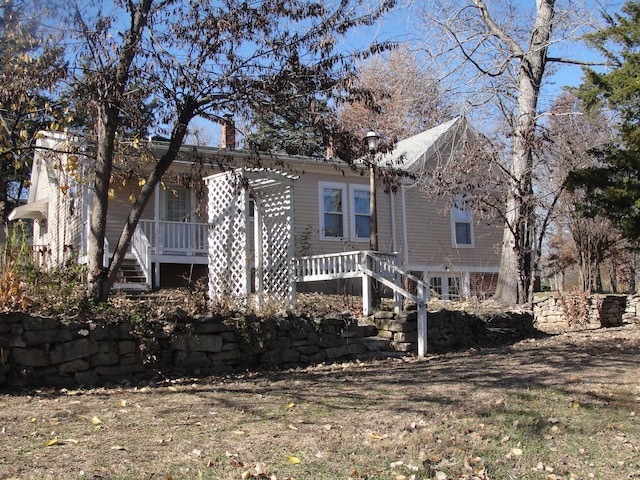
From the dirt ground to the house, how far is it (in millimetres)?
5103

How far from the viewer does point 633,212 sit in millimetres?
10508

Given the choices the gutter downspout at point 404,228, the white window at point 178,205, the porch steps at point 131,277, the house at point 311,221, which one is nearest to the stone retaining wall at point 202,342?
the house at point 311,221

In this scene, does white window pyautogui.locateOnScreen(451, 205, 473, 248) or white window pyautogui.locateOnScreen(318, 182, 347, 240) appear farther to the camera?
white window pyautogui.locateOnScreen(451, 205, 473, 248)

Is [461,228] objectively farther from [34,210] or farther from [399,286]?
[34,210]

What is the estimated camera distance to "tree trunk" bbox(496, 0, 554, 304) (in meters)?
13.2

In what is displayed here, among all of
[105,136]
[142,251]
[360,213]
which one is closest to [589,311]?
[360,213]

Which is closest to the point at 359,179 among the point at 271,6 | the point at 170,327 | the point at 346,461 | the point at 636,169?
the point at 636,169

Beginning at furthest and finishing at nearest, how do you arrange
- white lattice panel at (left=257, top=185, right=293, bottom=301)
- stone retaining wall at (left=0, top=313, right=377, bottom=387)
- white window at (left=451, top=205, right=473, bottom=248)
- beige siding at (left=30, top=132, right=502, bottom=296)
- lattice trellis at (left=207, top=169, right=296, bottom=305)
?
white window at (left=451, top=205, right=473, bottom=248)
beige siding at (left=30, top=132, right=502, bottom=296)
white lattice panel at (left=257, top=185, right=293, bottom=301)
lattice trellis at (left=207, top=169, right=296, bottom=305)
stone retaining wall at (left=0, top=313, right=377, bottom=387)

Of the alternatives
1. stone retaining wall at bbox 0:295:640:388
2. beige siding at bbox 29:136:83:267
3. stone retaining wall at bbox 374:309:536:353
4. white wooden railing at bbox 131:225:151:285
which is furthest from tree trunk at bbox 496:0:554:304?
beige siding at bbox 29:136:83:267

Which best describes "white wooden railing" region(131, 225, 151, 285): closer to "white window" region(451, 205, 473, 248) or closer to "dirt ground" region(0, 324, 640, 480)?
"dirt ground" region(0, 324, 640, 480)

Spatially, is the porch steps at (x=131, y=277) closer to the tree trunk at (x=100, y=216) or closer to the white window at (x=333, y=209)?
the tree trunk at (x=100, y=216)

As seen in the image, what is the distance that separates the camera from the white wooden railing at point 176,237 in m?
14.5

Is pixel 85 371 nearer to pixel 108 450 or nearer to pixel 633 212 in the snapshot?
pixel 108 450

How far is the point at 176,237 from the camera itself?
587 inches
